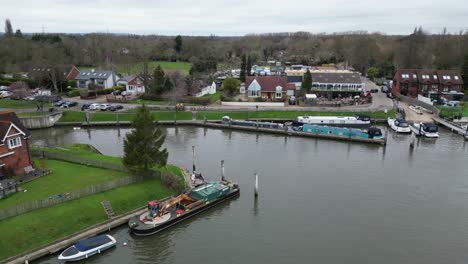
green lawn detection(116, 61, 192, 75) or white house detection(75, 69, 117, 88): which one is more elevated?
green lawn detection(116, 61, 192, 75)

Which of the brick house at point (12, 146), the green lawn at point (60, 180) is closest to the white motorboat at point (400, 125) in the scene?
the green lawn at point (60, 180)

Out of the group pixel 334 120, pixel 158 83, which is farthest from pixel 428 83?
pixel 158 83

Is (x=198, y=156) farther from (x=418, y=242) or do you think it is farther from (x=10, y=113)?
(x=418, y=242)

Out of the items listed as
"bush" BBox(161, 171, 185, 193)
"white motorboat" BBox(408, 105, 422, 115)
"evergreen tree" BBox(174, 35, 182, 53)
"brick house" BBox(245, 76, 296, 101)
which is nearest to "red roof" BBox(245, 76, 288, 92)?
"brick house" BBox(245, 76, 296, 101)

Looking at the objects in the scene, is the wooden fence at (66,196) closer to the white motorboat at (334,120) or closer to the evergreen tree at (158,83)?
the white motorboat at (334,120)

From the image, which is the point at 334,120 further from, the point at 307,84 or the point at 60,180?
the point at 60,180

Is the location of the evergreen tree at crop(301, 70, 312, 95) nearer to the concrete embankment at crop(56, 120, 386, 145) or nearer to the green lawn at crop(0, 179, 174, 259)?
the concrete embankment at crop(56, 120, 386, 145)
